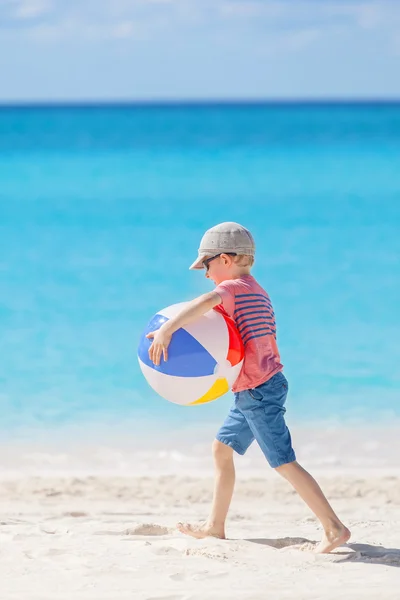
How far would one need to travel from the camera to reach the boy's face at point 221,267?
4836 mm

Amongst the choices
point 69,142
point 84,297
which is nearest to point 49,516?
point 84,297

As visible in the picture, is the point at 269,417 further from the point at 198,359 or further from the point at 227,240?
the point at 227,240

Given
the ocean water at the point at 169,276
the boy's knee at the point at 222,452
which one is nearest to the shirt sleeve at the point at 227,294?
the boy's knee at the point at 222,452

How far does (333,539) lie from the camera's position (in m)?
4.68

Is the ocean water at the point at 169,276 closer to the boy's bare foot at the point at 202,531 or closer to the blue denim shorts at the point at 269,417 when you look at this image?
the boy's bare foot at the point at 202,531

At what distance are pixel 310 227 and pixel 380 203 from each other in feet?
13.9

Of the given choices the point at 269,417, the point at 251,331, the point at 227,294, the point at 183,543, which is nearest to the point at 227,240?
the point at 227,294

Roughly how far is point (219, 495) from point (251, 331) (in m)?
0.92

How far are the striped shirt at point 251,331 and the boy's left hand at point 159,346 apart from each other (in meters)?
0.33

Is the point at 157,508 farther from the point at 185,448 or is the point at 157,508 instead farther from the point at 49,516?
the point at 185,448

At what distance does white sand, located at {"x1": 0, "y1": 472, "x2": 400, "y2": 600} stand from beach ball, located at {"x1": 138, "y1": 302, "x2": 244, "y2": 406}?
0.76 m

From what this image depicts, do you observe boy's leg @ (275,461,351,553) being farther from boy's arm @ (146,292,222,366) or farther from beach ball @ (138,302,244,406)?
boy's arm @ (146,292,222,366)

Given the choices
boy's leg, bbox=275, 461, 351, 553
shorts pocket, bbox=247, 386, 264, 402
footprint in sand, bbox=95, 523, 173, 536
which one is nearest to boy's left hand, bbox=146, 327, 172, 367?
shorts pocket, bbox=247, 386, 264, 402

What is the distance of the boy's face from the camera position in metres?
4.84
